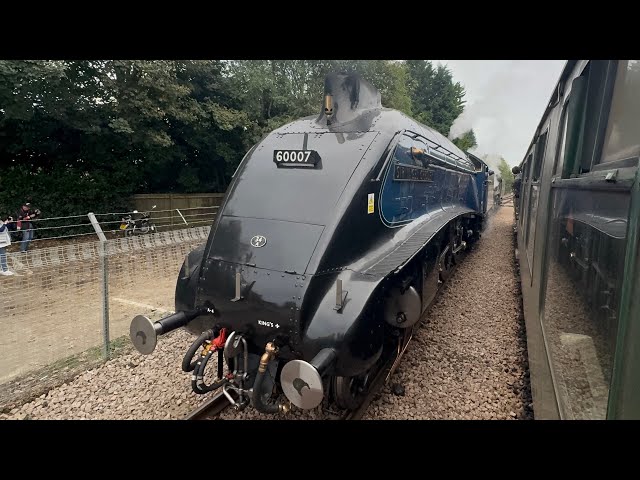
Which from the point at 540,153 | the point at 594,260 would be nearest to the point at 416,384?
the point at 594,260

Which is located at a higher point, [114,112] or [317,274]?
[114,112]

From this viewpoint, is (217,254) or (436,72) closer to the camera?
(217,254)

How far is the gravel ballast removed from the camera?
144 inches

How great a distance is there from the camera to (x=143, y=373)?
14.3ft

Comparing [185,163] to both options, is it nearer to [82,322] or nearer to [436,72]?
[82,322]

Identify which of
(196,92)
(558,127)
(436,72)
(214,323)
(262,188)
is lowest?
(214,323)

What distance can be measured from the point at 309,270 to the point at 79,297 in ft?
20.6

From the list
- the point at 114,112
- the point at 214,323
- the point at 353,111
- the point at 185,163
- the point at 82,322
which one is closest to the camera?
the point at 214,323

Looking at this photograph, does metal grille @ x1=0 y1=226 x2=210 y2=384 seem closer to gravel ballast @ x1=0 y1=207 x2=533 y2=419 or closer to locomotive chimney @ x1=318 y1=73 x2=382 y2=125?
gravel ballast @ x1=0 y1=207 x2=533 y2=419

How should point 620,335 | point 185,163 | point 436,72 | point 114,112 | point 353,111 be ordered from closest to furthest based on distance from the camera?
point 620,335 → point 353,111 → point 114,112 → point 185,163 → point 436,72

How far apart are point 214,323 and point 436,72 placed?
40.4 meters

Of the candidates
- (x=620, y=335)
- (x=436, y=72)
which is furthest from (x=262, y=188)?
(x=436, y=72)

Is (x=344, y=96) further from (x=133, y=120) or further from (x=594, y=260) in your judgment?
(x=133, y=120)

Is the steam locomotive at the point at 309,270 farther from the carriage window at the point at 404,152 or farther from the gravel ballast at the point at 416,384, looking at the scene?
the gravel ballast at the point at 416,384
